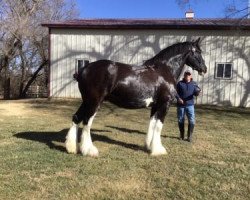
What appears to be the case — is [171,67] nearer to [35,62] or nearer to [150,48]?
[150,48]

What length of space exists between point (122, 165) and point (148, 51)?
1349cm

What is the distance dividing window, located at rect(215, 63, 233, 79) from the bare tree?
1280 cm

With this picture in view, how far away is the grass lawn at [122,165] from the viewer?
233 inches

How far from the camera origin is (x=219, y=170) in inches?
282

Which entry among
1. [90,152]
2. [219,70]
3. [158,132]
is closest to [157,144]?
[158,132]

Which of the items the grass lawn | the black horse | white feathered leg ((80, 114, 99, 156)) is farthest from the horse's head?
white feathered leg ((80, 114, 99, 156))

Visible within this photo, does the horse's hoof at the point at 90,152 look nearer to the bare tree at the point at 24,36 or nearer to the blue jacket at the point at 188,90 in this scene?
the blue jacket at the point at 188,90

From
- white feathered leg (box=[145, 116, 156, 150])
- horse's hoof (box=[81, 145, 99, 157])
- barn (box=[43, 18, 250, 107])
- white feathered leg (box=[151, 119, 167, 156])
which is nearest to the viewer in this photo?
horse's hoof (box=[81, 145, 99, 157])

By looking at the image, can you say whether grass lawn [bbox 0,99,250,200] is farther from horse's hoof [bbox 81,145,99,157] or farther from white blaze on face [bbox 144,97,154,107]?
white blaze on face [bbox 144,97,154,107]

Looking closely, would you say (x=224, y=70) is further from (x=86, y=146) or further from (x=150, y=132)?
(x=86, y=146)

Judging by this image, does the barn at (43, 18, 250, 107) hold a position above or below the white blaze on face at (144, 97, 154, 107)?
above

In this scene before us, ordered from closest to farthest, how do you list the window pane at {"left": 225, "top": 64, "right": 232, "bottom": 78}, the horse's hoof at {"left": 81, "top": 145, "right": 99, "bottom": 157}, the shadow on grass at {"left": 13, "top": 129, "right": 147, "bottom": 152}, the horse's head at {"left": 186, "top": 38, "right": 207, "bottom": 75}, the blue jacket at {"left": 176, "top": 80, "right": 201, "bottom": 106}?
the horse's hoof at {"left": 81, "top": 145, "right": 99, "bottom": 157}, the shadow on grass at {"left": 13, "top": 129, "right": 147, "bottom": 152}, the horse's head at {"left": 186, "top": 38, "right": 207, "bottom": 75}, the blue jacket at {"left": 176, "top": 80, "right": 201, "bottom": 106}, the window pane at {"left": 225, "top": 64, "right": 232, "bottom": 78}

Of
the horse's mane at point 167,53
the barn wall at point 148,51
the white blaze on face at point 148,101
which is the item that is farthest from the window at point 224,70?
the white blaze on face at point 148,101

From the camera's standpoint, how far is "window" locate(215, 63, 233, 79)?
19.7 meters
